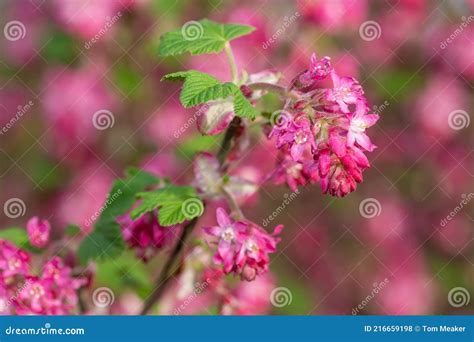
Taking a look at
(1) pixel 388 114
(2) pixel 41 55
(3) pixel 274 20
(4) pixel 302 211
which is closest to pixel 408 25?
(1) pixel 388 114

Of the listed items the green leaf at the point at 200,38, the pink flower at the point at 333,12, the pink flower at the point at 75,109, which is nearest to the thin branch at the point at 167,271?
the green leaf at the point at 200,38

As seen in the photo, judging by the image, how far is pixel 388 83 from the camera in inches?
110

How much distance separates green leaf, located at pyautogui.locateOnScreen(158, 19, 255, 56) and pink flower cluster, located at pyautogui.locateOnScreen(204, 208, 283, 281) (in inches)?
13.8

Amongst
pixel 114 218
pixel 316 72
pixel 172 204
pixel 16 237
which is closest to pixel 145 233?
pixel 114 218

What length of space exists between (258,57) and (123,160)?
574 millimetres

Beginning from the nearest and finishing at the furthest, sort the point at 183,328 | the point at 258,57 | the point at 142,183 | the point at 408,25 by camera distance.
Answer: the point at 142,183 → the point at 183,328 → the point at 258,57 → the point at 408,25

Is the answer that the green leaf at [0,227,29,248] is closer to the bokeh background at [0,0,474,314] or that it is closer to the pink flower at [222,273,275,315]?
the pink flower at [222,273,275,315]

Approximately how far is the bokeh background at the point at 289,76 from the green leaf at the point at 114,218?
2.73 ft

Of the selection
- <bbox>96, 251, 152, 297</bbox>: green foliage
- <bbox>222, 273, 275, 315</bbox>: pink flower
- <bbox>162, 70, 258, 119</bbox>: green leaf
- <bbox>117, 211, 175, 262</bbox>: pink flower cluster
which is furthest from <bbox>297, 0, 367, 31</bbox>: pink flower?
<bbox>162, 70, 258, 119</bbox>: green leaf

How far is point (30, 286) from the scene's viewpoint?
5.27 ft

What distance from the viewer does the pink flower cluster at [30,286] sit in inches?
63.2

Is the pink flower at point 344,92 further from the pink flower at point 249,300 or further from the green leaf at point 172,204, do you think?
the pink flower at point 249,300

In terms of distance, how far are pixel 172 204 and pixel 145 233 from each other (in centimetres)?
21

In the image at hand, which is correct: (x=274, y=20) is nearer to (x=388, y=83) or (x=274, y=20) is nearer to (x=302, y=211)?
(x=388, y=83)
